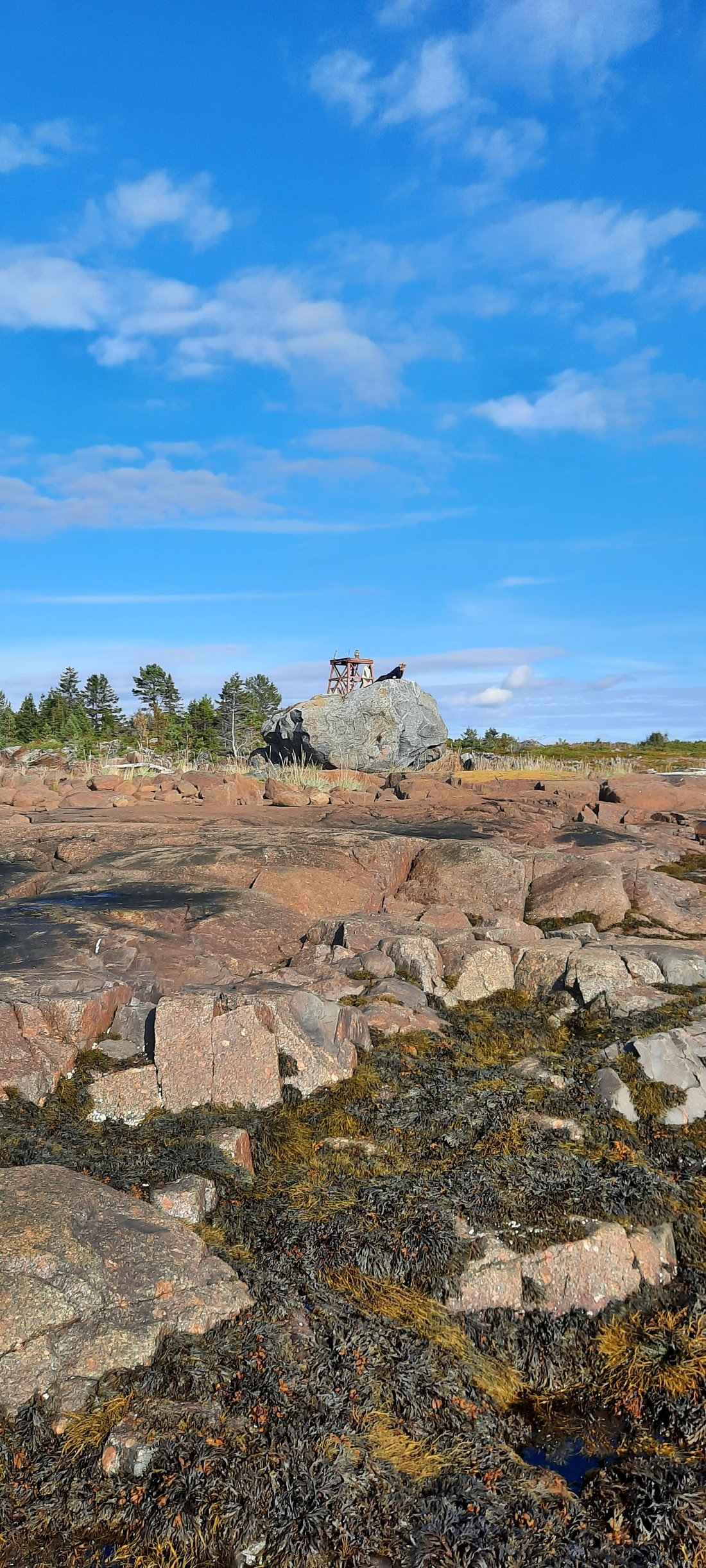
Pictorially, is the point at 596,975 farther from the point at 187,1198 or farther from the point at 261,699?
the point at 261,699

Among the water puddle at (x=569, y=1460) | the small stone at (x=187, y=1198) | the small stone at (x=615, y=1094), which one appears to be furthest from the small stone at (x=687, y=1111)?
the small stone at (x=187, y=1198)

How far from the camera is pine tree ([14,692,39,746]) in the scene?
56281 mm

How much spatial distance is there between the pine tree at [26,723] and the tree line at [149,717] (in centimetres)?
4

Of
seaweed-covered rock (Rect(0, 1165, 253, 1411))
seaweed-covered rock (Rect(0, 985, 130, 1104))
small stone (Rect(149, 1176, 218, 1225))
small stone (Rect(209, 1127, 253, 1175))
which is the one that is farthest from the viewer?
seaweed-covered rock (Rect(0, 985, 130, 1104))

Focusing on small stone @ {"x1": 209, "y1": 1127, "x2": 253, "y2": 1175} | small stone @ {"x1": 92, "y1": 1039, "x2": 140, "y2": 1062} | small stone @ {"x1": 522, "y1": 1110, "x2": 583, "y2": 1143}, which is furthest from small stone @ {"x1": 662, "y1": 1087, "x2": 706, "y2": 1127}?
small stone @ {"x1": 92, "y1": 1039, "x2": 140, "y2": 1062}

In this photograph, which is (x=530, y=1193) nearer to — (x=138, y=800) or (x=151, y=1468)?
(x=151, y=1468)

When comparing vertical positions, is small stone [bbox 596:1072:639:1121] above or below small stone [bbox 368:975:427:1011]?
below

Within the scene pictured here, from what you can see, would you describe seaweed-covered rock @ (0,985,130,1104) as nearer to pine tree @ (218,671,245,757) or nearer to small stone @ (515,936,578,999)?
small stone @ (515,936,578,999)

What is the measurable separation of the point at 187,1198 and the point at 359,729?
959 inches

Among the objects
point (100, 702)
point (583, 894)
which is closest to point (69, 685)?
point (100, 702)

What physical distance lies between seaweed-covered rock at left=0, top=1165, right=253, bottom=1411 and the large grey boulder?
78.6 feet

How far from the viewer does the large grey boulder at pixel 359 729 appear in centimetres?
2847

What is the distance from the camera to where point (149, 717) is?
2149 inches

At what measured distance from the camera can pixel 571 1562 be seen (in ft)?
9.98
